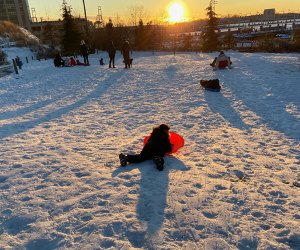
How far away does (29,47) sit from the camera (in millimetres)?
35781

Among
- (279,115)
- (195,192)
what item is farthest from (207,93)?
(195,192)

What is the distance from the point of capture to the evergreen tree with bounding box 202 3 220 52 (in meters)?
30.8

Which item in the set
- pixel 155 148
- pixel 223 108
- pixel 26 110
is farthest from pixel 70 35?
pixel 155 148

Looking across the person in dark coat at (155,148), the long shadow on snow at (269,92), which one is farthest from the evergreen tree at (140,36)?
the person in dark coat at (155,148)

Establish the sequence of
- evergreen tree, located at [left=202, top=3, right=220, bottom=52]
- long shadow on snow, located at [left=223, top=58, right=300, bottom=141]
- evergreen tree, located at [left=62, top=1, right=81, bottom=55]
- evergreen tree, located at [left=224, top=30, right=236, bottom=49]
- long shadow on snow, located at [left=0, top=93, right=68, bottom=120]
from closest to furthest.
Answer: long shadow on snow, located at [left=223, top=58, right=300, bottom=141] → long shadow on snow, located at [left=0, top=93, right=68, bottom=120] → evergreen tree, located at [left=202, top=3, right=220, bottom=52] → evergreen tree, located at [left=62, top=1, right=81, bottom=55] → evergreen tree, located at [left=224, top=30, right=236, bottom=49]

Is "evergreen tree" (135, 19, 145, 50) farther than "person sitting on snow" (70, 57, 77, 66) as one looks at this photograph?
Yes

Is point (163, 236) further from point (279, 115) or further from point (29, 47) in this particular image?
point (29, 47)

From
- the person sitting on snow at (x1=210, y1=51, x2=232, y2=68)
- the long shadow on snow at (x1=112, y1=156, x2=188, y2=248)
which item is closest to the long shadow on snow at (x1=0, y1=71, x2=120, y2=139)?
the long shadow on snow at (x1=112, y1=156, x2=188, y2=248)

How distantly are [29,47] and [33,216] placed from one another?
36.7 m

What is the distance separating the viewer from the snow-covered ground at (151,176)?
3.40m

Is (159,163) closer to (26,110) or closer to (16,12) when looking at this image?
(26,110)

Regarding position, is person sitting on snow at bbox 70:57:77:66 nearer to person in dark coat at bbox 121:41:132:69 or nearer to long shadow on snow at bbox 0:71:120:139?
person in dark coat at bbox 121:41:132:69

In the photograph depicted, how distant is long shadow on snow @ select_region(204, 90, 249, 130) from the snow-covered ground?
34 mm

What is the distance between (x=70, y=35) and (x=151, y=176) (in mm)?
32682
